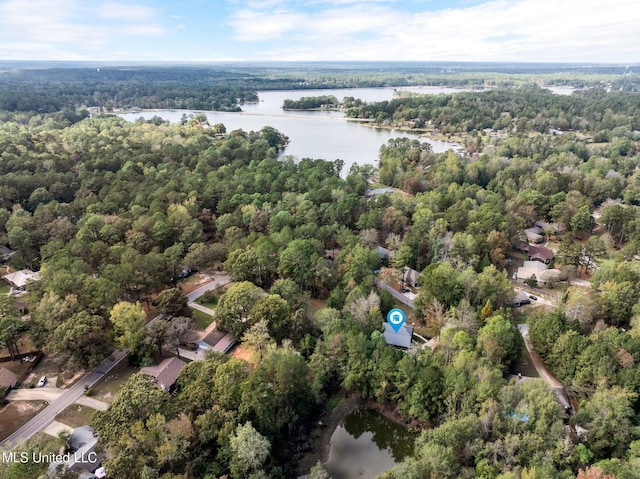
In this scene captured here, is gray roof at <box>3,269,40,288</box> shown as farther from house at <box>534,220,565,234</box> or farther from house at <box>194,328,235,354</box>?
house at <box>534,220,565,234</box>

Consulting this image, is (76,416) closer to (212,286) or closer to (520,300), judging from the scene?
(212,286)

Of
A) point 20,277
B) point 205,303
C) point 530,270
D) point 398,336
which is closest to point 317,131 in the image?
point 530,270

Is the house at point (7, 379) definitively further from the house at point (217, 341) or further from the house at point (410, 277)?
the house at point (410, 277)

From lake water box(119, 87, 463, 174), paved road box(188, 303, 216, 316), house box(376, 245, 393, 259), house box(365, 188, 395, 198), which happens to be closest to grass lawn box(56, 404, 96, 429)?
paved road box(188, 303, 216, 316)

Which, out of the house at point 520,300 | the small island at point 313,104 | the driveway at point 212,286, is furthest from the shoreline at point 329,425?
the small island at point 313,104

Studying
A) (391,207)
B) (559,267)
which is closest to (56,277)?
(391,207)

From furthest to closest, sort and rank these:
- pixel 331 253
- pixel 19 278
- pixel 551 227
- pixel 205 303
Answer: pixel 551 227
pixel 331 253
pixel 19 278
pixel 205 303
